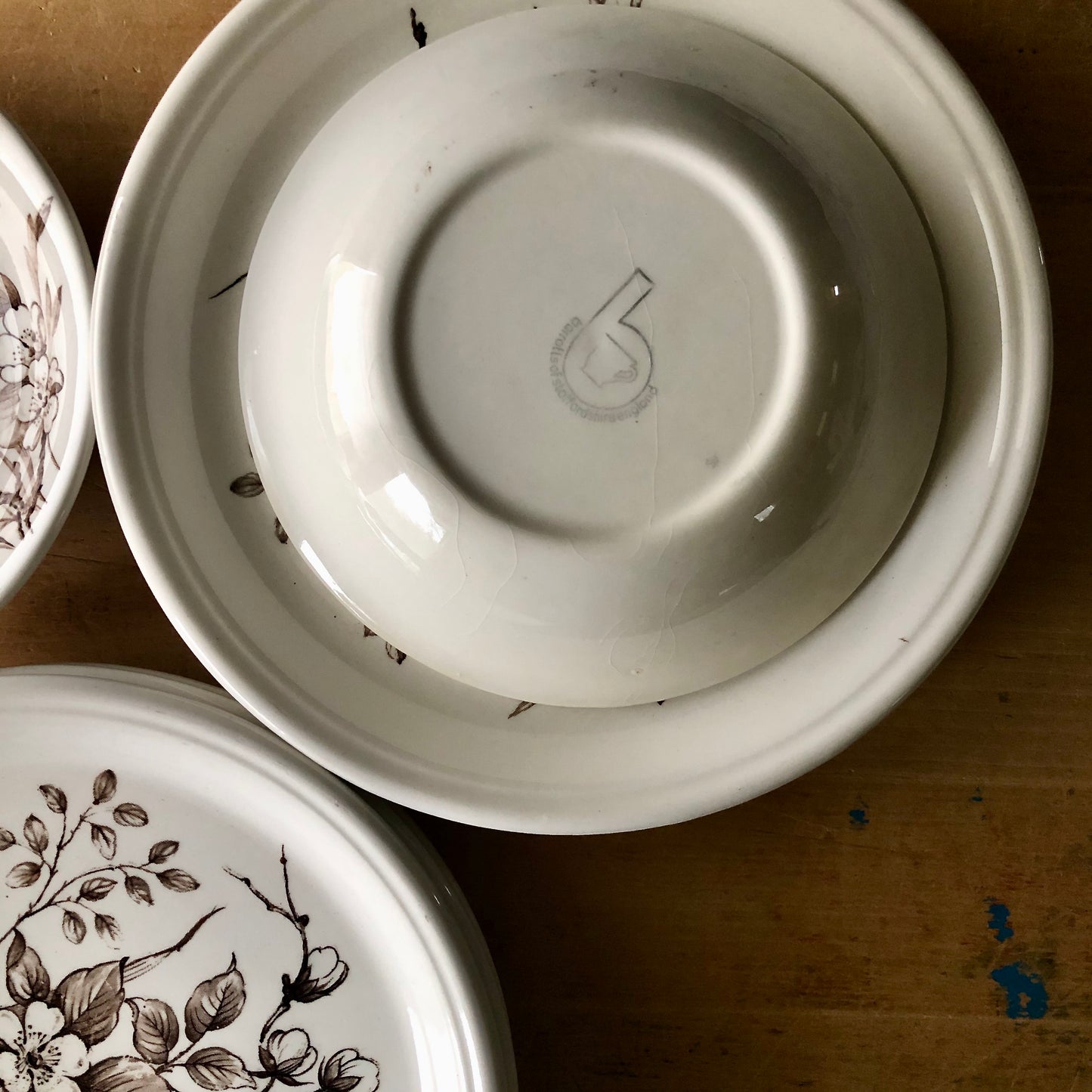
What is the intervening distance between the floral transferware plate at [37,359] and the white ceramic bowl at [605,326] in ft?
0.40

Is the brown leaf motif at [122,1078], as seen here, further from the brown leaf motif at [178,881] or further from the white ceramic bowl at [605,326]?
the white ceramic bowl at [605,326]

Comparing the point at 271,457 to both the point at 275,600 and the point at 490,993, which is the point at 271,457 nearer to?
the point at 275,600

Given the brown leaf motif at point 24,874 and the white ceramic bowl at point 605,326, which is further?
the brown leaf motif at point 24,874

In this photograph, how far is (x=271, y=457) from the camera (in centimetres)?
33

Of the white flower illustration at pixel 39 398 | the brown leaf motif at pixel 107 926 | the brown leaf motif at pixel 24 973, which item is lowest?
the brown leaf motif at pixel 24 973

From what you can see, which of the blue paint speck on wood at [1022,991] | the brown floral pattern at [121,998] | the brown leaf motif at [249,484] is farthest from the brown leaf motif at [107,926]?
the blue paint speck on wood at [1022,991]

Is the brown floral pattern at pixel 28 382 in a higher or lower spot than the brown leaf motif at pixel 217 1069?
higher

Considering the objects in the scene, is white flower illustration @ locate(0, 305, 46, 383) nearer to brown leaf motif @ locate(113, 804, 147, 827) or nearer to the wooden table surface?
the wooden table surface

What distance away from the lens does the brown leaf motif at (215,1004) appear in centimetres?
39

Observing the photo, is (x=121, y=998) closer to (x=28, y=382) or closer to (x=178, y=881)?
(x=178, y=881)

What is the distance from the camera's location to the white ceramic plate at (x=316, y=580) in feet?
1.00

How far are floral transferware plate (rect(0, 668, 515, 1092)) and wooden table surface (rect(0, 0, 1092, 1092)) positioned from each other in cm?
5

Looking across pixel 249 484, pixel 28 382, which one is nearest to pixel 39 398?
pixel 28 382

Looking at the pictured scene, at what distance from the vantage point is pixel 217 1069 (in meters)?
0.39
